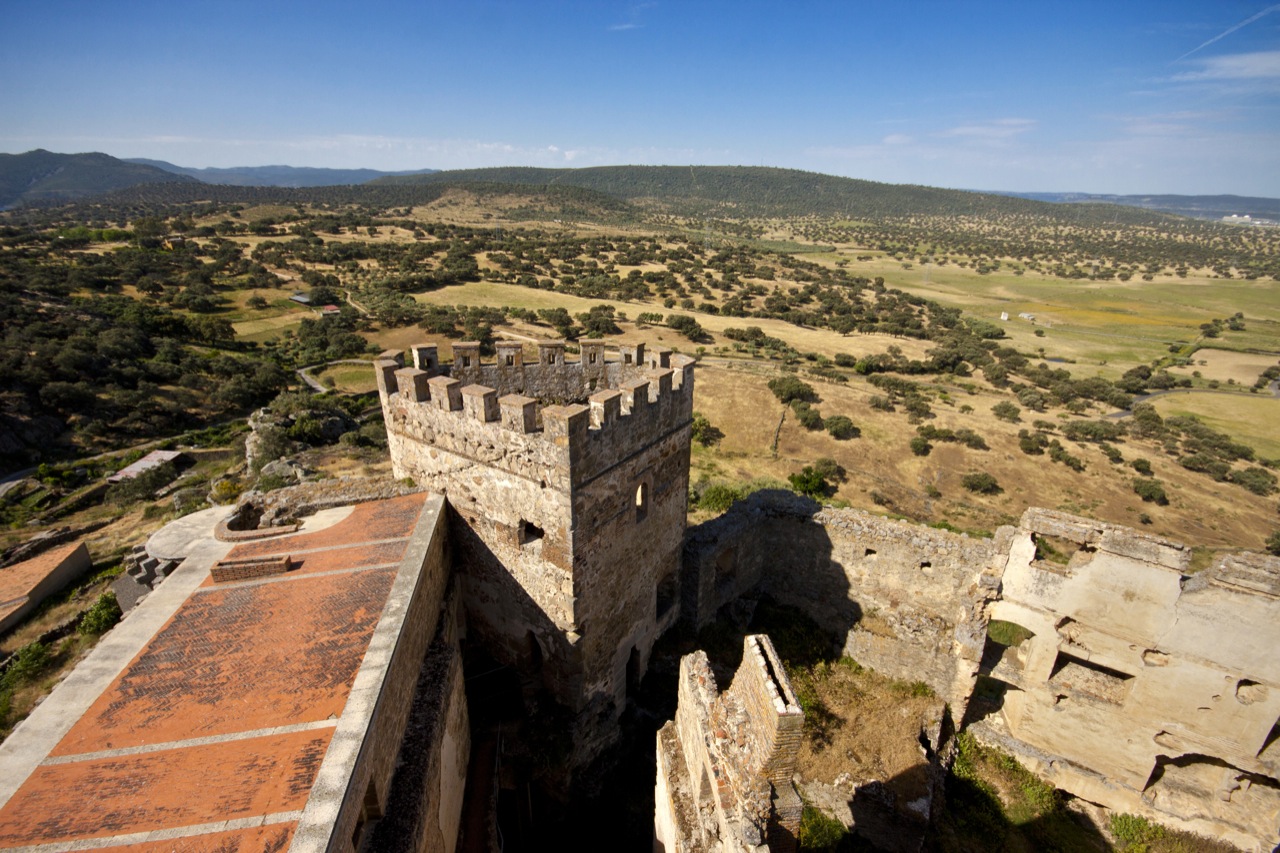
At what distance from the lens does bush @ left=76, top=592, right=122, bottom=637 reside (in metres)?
13.5

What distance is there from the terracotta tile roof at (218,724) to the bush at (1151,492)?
36035mm

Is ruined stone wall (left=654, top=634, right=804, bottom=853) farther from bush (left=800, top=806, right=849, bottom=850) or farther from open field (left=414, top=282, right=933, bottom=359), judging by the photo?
open field (left=414, top=282, right=933, bottom=359)

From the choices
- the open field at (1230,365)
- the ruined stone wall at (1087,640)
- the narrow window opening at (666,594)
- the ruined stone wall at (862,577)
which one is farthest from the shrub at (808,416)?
the open field at (1230,365)

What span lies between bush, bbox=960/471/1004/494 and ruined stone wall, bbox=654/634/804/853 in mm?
26419

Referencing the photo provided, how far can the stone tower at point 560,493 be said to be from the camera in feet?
29.1

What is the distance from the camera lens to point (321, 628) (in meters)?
7.24

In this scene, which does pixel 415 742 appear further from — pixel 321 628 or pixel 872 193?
pixel 872 193

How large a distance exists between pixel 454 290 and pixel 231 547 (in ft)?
186

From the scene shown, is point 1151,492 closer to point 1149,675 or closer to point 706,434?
point 706,434

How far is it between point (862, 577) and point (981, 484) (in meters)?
18.6

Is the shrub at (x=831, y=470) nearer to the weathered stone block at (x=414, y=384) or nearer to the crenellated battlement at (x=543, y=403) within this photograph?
the crenellated battlement at (x=543, y=403)

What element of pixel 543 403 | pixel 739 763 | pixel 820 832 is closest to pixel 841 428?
pixel 543 403

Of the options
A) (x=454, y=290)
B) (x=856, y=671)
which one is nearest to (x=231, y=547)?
(x=856, y=671)

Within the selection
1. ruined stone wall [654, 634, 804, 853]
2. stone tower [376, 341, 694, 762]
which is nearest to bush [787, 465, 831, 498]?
stone tower [376, 341, 694, 762]
